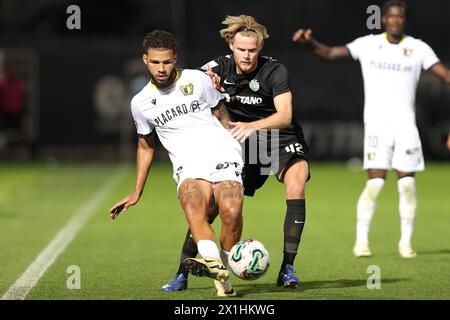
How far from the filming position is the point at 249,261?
827 centimetres

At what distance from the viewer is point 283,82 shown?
8883 mm

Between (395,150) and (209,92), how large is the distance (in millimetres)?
3194

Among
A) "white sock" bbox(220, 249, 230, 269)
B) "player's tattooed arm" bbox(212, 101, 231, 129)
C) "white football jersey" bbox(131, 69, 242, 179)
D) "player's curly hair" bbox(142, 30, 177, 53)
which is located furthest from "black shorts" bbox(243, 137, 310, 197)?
"player's curly hair" bbox(142, 30, 177, 53)

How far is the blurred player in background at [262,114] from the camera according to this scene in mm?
8805

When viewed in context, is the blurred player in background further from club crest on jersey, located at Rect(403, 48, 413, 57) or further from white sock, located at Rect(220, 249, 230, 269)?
club crest on jersey, located at Rect(403, 48, 413, 57)

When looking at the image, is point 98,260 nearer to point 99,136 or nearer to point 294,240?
point 294,240

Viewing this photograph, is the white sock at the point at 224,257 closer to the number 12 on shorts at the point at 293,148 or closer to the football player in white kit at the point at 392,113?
the number 12 on shorts at the point at 293,148

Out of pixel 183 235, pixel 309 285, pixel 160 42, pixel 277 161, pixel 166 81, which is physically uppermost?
pixel 160 42

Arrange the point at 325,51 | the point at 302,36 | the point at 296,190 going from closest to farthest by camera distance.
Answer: the point at 296,190, the point at 302,36, the point at 325,51

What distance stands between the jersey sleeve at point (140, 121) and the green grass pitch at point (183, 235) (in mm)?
1143

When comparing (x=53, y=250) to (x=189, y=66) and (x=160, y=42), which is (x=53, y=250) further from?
(x=189, y=66)

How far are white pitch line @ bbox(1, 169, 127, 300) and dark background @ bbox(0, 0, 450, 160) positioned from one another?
745 cm

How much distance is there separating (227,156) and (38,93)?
1862 centimetres

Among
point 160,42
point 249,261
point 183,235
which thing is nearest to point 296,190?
point 249,261
